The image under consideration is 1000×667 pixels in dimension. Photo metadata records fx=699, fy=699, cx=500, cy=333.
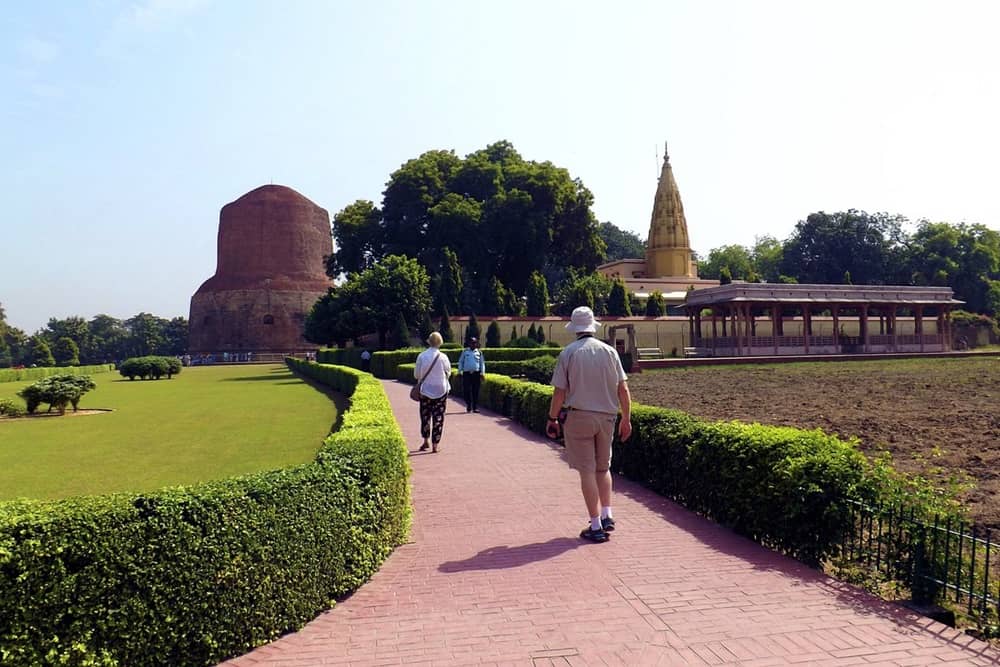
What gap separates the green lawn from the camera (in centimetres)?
802

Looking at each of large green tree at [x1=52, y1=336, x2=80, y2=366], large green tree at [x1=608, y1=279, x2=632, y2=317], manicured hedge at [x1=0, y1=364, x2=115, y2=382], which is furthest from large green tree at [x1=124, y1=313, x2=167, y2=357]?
large green tree at [x1=608, y1=279, x2=632, y2=317]

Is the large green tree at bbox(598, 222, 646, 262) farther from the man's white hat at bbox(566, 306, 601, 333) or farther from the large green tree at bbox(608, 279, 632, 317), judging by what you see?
the man's white hat at bbox(566, 306, 601, 333)

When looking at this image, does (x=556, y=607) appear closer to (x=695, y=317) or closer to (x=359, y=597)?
(x=359, y=597)

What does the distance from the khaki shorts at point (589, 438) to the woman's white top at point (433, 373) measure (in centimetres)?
371

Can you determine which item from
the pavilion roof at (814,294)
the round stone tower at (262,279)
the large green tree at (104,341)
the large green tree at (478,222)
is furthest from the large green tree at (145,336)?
the pavilion roof at (814,294)

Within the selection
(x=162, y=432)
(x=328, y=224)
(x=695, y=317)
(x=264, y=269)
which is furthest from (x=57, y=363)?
(x=162, y=432)

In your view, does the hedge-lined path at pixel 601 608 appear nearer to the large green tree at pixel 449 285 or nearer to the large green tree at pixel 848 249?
the large green tree at pixel 449 285

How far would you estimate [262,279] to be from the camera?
2608 inches

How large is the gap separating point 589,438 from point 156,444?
860 cm

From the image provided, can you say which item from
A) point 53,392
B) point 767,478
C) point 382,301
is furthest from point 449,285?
point 767,478

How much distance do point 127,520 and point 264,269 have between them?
67903mm

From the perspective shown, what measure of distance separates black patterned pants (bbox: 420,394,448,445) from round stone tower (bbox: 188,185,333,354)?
58438 millimetres

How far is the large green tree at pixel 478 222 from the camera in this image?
40531 mm

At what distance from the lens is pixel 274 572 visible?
3.47 metres
